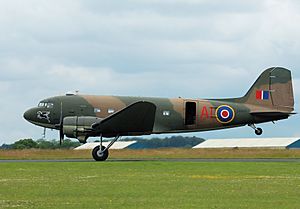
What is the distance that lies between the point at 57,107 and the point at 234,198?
2584 centimetres

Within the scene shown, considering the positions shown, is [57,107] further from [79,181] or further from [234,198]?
[234,198]

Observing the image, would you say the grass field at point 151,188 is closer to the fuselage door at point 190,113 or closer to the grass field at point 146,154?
the fuselage door at point 190,113

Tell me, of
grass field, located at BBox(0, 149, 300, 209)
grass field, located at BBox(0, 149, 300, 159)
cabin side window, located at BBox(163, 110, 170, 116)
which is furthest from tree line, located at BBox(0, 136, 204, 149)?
grass field, located at BBox(0, 149, 300, 209)

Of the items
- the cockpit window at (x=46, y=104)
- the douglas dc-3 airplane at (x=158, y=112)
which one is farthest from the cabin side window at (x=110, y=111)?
the cockpit window at (x=46, y=104)

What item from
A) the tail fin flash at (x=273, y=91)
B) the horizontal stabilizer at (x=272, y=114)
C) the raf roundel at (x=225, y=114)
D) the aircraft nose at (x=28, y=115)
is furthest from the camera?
the tail fin flash at (x=273, y=91)

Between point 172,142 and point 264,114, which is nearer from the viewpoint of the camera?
point 264,114

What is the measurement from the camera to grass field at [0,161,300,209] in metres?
17.8

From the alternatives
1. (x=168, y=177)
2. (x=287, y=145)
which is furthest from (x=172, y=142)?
(x=168, y=177)

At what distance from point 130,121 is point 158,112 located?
3.11 metres

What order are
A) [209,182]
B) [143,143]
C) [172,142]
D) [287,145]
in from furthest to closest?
[287,145], [172,142], [143,143], [209,182]

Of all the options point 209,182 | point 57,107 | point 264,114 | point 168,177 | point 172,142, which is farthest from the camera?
point 172,142

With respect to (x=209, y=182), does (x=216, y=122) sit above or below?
above

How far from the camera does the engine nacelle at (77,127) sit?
41500 millimetres

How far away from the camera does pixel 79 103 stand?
43.5 metres
